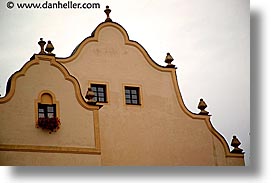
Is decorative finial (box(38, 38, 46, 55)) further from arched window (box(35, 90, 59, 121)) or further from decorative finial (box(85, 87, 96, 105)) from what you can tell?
decorative finial (box(85, 87, 96, 105))

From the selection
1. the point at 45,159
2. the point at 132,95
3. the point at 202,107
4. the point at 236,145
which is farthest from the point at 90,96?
the point at 236,145

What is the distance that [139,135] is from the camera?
7391mm

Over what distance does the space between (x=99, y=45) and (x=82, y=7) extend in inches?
14.5

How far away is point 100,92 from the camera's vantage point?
7375 millimetres

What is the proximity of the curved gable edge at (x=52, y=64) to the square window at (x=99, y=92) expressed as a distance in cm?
7

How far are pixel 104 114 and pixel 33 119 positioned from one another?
625mm

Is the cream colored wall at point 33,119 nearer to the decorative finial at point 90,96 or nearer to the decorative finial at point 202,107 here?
the decorative finial at point 90,96

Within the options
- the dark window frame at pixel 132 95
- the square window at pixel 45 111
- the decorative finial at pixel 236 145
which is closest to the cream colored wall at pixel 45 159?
the square window at pixel 45 111

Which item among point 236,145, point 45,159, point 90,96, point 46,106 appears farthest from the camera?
point 236,145

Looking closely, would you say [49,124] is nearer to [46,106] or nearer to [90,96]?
[46,106]

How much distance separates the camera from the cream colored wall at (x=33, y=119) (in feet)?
23.2

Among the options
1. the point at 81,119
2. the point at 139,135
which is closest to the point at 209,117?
the point at 139,135

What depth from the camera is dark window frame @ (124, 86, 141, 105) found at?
293 inches

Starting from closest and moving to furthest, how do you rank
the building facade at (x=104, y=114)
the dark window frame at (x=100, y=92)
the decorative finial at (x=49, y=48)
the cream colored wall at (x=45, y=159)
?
the cream colored wall at (x=45, y=159), the building facade at (x=104, y=114), the decorative finial at (x=49, y=48), the dark window frame at (x=100, y=92)
